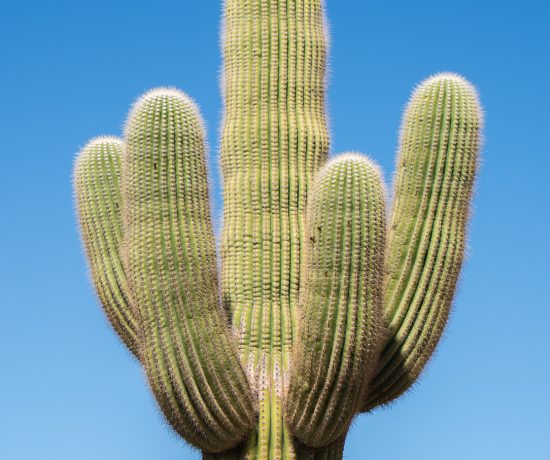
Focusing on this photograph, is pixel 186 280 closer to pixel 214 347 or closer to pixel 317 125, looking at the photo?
pixel 214 347

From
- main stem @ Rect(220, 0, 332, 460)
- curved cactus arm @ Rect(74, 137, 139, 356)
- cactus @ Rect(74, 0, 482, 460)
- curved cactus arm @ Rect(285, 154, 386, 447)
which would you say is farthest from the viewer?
curved cactus arm @ Rect(74, 137, 139, 356)

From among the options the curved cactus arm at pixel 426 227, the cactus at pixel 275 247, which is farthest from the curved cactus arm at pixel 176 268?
the curved cactus arm at pixel 426 227

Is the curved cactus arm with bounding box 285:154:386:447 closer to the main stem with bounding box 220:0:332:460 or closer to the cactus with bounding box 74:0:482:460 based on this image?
the cactus with bounding box 74:0:482:460

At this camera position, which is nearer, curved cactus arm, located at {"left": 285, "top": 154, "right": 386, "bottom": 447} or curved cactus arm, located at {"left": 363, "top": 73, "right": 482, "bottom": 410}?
Answer: curved cactus arm, located at {"left": 285, "top": 154, "right": 386, "bottom": 447}

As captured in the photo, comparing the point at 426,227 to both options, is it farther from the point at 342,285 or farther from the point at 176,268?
the point at 176,268

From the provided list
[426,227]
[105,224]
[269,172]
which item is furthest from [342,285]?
[105,224]

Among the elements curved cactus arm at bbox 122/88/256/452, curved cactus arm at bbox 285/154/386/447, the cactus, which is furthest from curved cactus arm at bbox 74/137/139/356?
curved cactus arm at bbox 285/154/386/447
